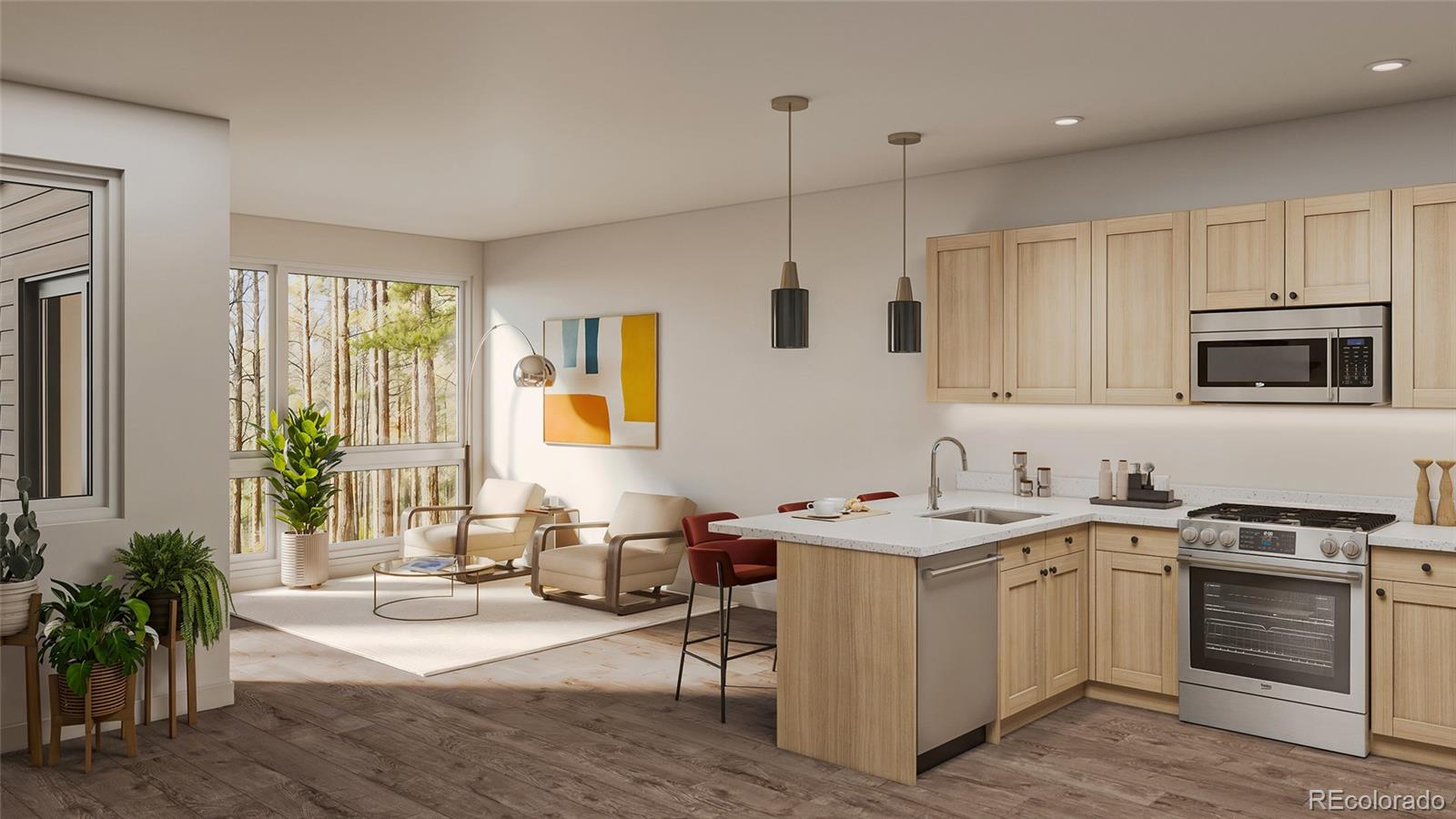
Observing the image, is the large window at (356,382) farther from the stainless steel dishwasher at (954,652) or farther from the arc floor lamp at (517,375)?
the stainless steel dishwasher at (954,652)

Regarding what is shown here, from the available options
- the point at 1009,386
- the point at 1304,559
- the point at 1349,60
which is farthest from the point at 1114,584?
the point at 1349,60

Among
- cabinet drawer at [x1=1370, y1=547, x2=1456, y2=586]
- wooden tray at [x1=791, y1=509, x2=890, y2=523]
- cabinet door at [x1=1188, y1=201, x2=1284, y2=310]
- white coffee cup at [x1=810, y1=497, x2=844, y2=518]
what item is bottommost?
cabinet drawer at [x1=1370, y1=547, x2=1456, y2=586]

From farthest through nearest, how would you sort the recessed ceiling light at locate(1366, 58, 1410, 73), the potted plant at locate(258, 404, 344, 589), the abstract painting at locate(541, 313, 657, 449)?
the abstract painting at locate(541, 313, 657, 449) < the potted plant at locate(258, 404, 344, 589) < the recessed ceiling light at locate(1366, 58, 1410, 73)

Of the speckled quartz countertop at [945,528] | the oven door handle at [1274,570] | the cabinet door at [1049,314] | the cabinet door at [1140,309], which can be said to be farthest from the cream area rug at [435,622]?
the oven door handle at [1274,570]

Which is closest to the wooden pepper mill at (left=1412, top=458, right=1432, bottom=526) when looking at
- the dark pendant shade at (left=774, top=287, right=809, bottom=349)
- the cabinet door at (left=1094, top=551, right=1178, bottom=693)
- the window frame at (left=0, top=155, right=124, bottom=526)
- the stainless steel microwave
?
the stainless steel microwave

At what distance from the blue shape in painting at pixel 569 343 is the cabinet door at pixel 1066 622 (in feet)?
15.1

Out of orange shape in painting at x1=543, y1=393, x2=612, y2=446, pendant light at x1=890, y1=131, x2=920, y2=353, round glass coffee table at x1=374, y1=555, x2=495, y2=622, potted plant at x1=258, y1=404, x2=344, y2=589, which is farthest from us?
orange shape in painting at x1=543, y1=393, x2=612, y2=446

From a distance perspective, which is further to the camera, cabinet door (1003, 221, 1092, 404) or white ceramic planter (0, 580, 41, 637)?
cabinet door (1003, 221, 1092, 404)

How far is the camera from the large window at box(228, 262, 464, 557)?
7699mm

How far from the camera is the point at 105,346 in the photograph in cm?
447

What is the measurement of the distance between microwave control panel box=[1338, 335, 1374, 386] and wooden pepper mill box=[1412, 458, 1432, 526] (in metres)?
0.40

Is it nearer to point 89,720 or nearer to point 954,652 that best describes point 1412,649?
point 954,652

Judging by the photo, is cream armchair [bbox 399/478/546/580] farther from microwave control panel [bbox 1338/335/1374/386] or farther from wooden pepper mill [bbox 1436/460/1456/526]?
wooden pepper mill [bbox 1436/460/1456/526]

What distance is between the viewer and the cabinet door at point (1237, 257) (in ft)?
14.8
